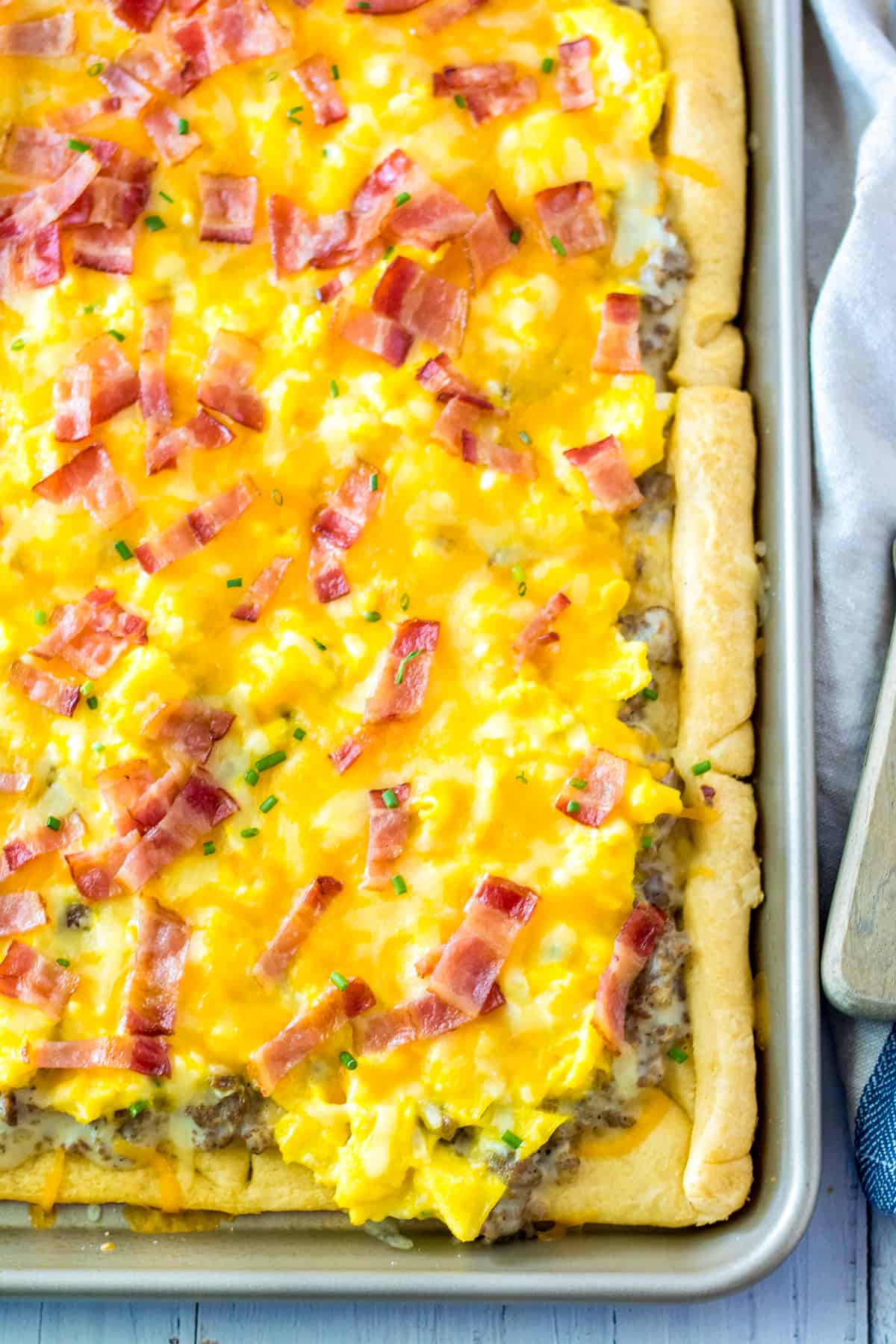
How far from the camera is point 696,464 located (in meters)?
3.43

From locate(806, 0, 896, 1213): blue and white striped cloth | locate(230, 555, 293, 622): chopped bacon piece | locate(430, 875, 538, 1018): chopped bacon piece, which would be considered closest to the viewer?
locate(430, 875, 538, 1018): chopped bacon piece

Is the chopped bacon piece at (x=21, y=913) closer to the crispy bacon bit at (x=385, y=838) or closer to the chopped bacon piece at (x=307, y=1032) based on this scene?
the chopped bacon piece at (x=307, y=1032)

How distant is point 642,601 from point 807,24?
5.04 feet

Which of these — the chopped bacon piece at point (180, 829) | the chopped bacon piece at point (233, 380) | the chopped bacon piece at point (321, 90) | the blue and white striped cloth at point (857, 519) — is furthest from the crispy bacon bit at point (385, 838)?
the chopped bacon piece at point (321, 90)

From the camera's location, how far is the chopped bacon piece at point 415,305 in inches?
134

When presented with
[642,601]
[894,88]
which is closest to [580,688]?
[642,601]

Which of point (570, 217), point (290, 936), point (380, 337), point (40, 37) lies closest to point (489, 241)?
point (570, 217)

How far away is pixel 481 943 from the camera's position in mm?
3107

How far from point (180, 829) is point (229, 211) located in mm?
1367

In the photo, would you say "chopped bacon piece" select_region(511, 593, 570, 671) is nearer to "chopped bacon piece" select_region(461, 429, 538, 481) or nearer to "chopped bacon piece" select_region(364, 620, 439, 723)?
"chopped bacon piece" select_region(364, 620, 439, 723)

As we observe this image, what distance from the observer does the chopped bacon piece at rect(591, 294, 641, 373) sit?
11.2ft

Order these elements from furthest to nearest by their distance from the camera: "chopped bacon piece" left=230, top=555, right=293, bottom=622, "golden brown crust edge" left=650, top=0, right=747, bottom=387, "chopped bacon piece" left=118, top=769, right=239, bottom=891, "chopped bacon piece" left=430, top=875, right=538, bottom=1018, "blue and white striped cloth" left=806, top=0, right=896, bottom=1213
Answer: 1. "golden brown crust edge" left=650, top=0, right=747, bottom=387
2. "blue and white striped cloth" left=806, top=0, right=896, bottom=1213
3. "chopped bacon piece" left=230, top=555, right=293, bottom=622
4. "chopped bacon piece" left=118, top=769, right=239, bottom=891
5. "chopped bacon piece" left=430, top=875, right=538, bottom=1018

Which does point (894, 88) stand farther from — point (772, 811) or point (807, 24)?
point (772, 811)

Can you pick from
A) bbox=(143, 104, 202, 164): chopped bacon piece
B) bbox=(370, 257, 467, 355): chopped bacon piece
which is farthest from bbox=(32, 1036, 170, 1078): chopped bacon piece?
bbox=(143, 104, 202, 164): chopped bacon piece
